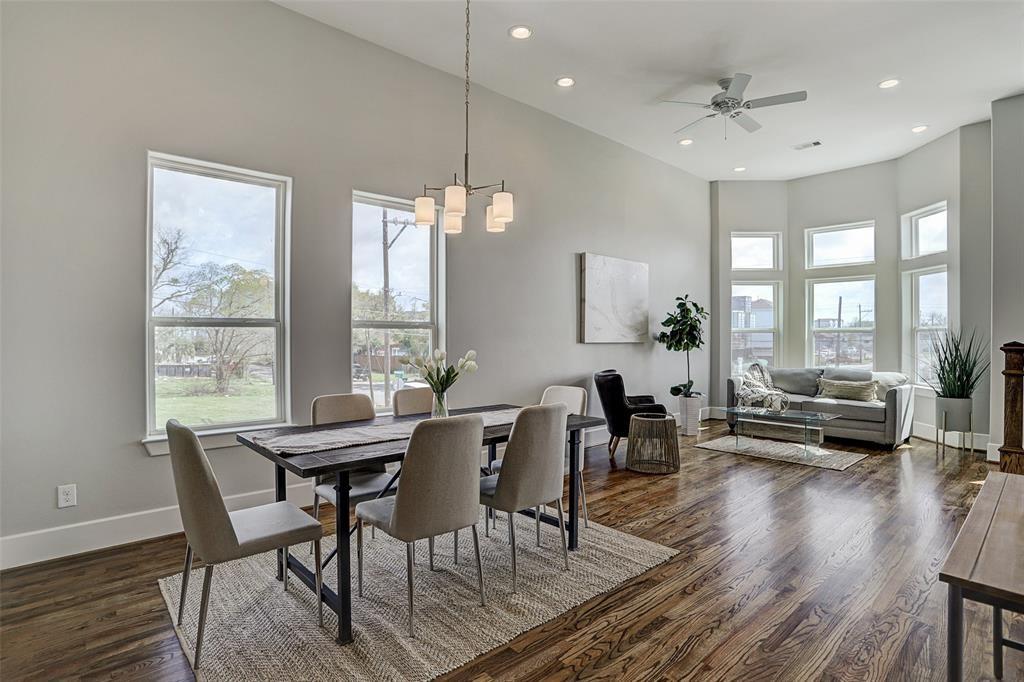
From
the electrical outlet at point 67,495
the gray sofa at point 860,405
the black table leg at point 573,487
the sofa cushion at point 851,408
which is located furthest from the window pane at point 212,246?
the sofa cushion at point 851,408

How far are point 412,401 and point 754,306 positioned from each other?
6150mm

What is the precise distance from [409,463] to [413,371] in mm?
2327

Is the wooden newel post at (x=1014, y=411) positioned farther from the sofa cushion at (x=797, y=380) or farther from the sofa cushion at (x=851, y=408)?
the sofa cushion at (x=797, y=380)

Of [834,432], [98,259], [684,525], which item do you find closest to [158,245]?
[98,259]

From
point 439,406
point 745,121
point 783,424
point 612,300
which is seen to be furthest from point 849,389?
point 439,406

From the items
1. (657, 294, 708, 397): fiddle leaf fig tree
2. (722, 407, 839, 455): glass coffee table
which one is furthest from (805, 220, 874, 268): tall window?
(722, 407, 839, 455): glass coffee table

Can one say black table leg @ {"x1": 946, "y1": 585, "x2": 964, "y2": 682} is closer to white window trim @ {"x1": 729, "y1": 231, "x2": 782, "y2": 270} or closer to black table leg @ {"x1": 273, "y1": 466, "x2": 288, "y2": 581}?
black table leg @ {"x1": 273, "y1": 466, "x2": 288, "y2": 581}

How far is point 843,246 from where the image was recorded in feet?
24.0

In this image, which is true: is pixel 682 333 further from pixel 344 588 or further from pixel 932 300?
pixel 344 588

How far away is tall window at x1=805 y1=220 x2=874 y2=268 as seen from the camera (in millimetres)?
7098

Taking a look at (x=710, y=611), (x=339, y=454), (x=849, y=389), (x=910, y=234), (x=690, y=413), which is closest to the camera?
(x=339, y=454)

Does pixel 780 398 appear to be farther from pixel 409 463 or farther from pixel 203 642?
pixel 203 642

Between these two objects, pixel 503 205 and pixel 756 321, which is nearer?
pixel 503 205

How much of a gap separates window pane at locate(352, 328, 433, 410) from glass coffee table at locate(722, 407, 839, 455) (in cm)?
350
